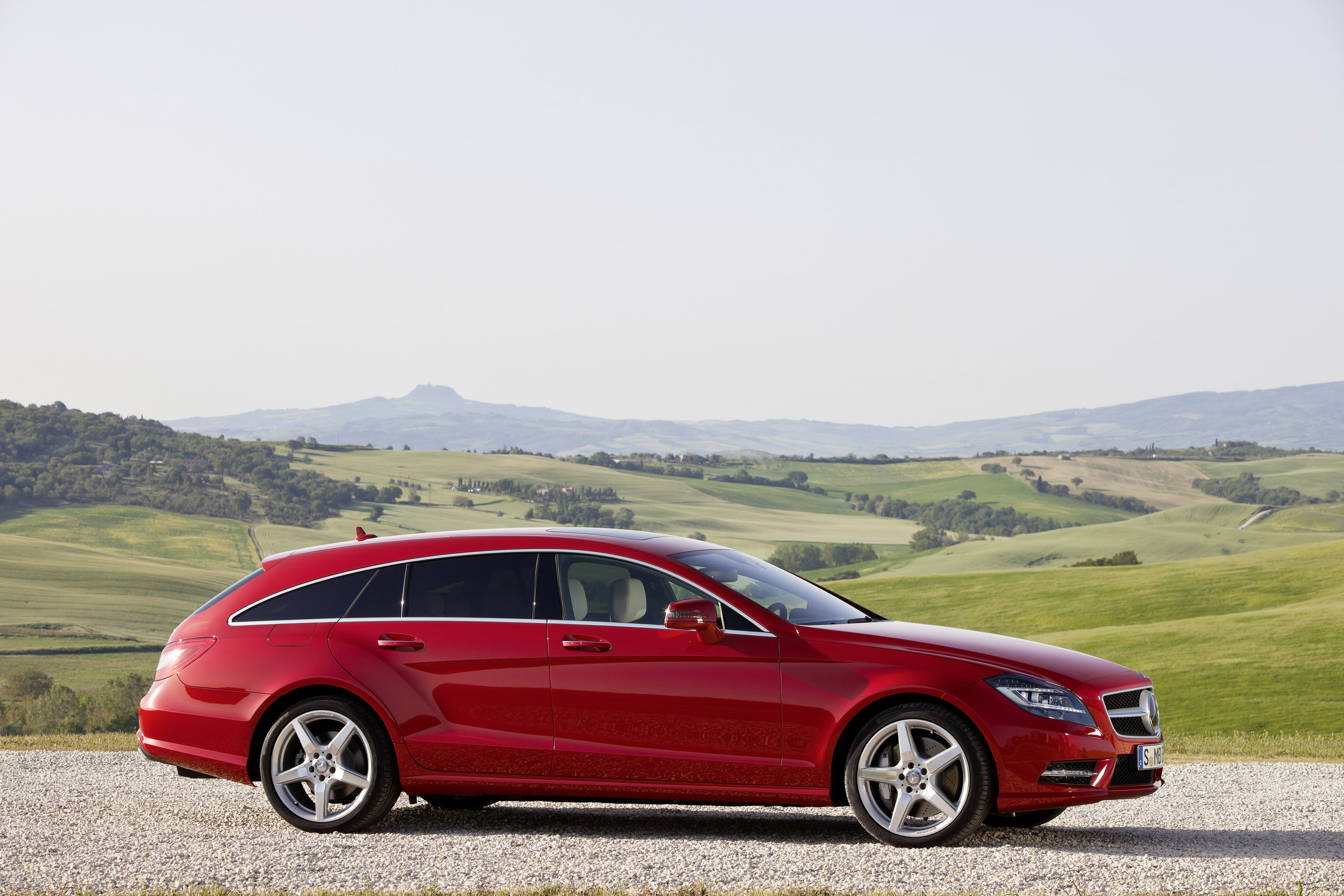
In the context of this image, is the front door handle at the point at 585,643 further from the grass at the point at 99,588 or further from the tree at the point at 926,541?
the tree at the point at 926,541

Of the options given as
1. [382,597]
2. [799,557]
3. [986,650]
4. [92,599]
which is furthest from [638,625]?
[799,557]

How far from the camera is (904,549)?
138750 mm

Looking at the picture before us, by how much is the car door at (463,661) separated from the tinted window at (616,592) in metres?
0.19

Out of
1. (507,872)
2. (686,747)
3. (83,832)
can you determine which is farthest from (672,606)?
(83,832)

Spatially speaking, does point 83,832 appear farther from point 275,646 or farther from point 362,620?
point 362,620

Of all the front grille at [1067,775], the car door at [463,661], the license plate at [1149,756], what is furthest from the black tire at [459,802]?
the license plate at [1149,756]

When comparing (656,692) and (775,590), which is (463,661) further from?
(775,590)

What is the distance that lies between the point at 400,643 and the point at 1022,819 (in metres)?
3.94

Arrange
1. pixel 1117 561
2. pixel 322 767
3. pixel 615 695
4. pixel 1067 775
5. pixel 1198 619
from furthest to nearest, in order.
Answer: pixel 1117 561
pixel 1198 619
pixel 322 767
pixel 615 695
pixel 1067 775

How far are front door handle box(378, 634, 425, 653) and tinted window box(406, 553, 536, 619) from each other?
16 centimetres

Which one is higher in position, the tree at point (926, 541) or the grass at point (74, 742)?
the grass at point (74, 742)

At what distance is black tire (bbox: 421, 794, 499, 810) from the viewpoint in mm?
8102

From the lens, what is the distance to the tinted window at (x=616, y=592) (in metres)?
7.00

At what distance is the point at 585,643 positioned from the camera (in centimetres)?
694
